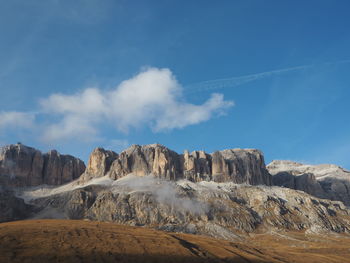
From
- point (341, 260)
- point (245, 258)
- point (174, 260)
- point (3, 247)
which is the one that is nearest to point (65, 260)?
point (3, 247)

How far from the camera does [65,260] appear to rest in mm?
58406

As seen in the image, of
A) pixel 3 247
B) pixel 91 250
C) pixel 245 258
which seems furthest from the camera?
pixel 245 258

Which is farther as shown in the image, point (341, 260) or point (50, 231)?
point (341, 260)

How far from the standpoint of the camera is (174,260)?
68688 mm

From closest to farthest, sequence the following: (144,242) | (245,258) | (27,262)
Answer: (27,262), (144,242), (245,258)

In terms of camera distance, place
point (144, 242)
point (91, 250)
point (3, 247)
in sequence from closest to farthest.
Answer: point (3, 247) < point (91, 250) < point (144, 242)

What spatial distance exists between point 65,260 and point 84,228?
21.1 m

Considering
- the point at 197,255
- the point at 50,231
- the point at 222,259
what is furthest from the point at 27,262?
the point at 222,259

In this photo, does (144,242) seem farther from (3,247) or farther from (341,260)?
(341,260)

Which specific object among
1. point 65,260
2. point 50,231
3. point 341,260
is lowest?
point 341,260

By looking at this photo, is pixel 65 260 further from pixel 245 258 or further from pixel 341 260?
pixel 341 260

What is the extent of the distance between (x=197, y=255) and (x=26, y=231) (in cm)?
3501

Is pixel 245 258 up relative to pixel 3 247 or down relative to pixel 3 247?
down

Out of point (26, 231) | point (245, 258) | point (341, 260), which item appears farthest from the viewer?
point (341, 260)
